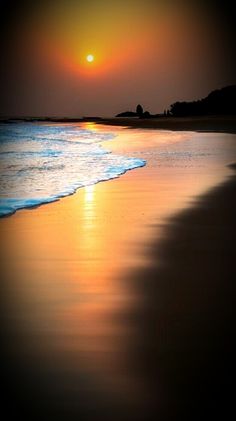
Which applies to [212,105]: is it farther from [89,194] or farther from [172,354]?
[172,354]

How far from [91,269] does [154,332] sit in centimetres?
167

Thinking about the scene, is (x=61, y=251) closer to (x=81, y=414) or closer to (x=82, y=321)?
(x=82, y=321)

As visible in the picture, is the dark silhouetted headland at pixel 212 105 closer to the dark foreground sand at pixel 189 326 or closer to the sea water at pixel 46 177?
the sea water at pixel 46 177

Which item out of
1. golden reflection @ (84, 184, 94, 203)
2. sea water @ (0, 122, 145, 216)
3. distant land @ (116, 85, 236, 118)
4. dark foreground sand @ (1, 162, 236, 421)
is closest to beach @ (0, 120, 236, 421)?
dark foreground sand @ (1, 162, 236, 421)

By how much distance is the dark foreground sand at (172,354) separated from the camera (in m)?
2.59

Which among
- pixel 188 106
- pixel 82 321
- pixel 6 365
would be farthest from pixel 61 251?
pixel 188 106

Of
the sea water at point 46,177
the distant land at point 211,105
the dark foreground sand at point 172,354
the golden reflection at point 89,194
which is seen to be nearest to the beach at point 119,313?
the dark foreground sand at point 172,354

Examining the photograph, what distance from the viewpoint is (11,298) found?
13.8ft

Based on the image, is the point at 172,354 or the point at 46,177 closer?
the point at 172,354

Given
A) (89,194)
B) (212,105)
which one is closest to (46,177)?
(89,194)

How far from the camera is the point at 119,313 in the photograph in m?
3.85

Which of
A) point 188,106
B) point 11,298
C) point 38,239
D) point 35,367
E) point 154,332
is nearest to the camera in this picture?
point 35,367

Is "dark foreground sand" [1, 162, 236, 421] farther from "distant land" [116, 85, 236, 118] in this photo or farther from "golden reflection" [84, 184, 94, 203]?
"distant land" [116, 85, 236, 118]

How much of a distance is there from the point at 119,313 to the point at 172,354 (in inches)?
29.8
